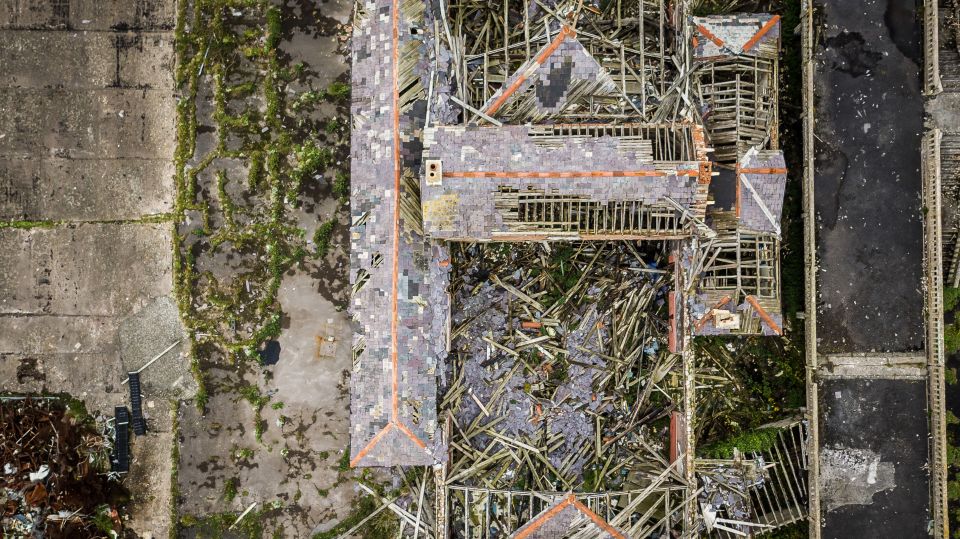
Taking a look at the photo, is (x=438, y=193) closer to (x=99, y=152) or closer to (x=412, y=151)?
(x=412, y=151)

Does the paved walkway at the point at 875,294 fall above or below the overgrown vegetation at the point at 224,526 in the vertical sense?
above

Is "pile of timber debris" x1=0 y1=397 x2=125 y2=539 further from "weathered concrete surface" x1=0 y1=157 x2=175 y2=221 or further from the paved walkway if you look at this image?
the paved walkway

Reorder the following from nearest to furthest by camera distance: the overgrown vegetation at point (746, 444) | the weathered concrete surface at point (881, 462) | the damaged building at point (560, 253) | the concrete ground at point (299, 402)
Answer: the damaged building at point (560, 253) → the weathered concrete surface at point (881, 462) → the overgrown vegetation at point (746, 444) → the concrete ground at point (299, 402)

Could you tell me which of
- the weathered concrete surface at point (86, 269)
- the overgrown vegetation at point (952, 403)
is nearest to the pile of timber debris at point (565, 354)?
the overgrown vegetation at point (952, 403)

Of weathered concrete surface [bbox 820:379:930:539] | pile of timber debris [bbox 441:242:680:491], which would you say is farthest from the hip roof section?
weathered concrete surface [bbox 820:379:930:539]

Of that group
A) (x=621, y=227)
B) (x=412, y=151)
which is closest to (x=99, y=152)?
(x=412, y=151)

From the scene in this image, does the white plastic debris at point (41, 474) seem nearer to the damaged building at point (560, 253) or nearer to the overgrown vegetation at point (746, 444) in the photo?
the damaged building at point (560, 253)

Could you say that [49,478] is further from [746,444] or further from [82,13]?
[746,444]
